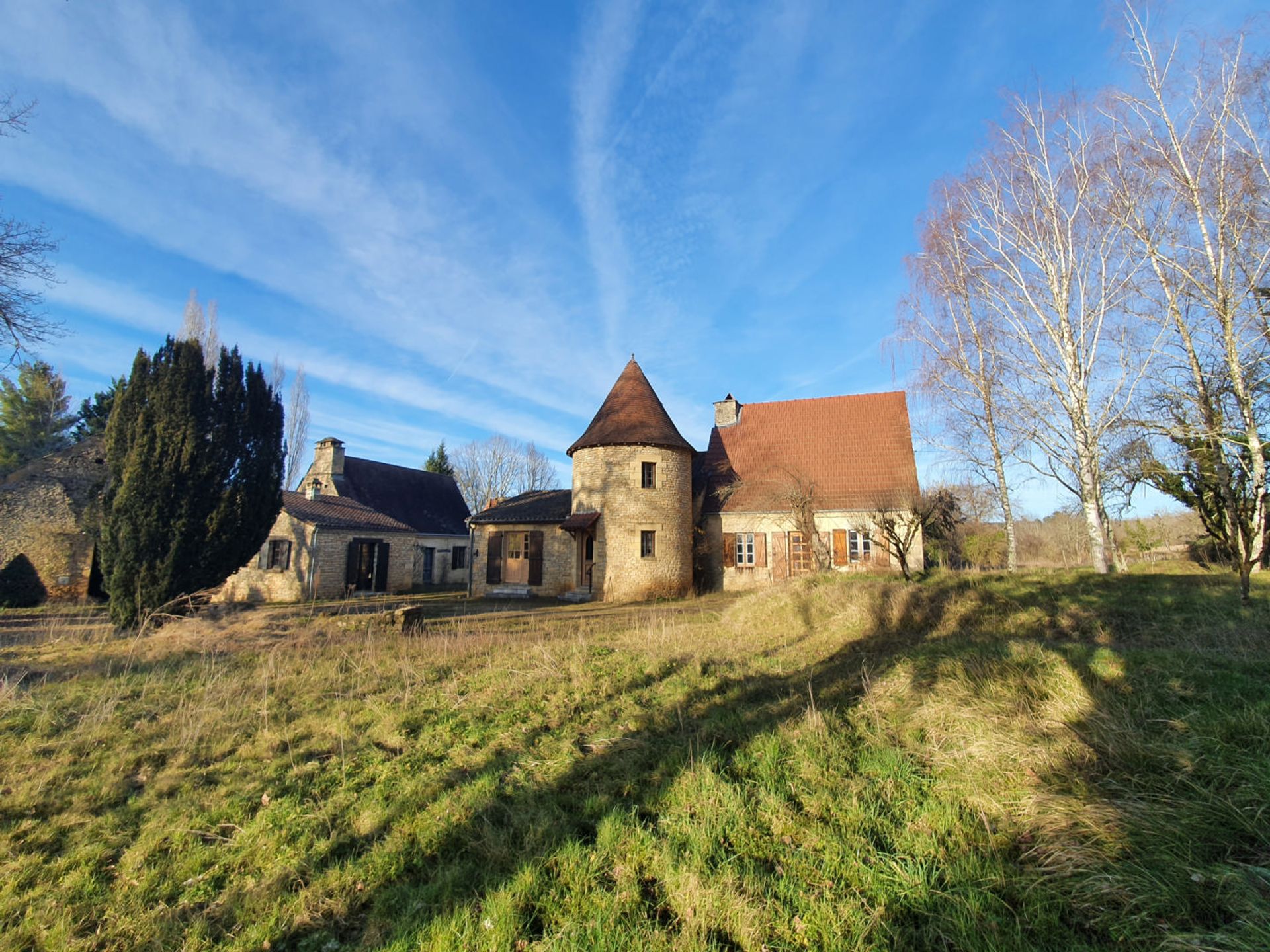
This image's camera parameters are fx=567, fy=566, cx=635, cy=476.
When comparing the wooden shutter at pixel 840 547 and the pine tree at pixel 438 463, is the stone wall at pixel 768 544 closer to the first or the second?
the wooden shutter at pixel 840 547

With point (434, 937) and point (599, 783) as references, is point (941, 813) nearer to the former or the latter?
point (599, 783)

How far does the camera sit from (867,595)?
942 cm

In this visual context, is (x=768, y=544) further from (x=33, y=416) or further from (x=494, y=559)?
(x=33, y=416)

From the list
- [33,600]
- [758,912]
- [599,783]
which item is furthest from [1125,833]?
[33,600]

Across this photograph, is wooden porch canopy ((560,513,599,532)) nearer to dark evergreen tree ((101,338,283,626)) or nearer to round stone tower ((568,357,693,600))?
round stone tower ((568,357,693,600))

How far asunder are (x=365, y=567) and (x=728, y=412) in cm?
1584

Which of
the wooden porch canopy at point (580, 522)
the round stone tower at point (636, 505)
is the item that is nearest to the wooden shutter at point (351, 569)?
the wooden porch canopy at point (580, 522)

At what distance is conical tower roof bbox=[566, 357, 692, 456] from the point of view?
19.3 m

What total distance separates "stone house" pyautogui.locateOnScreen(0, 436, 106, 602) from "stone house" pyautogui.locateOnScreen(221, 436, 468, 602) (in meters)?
4.02

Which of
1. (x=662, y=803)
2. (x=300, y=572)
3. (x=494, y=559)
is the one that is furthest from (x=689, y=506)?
(x=662, y=803)

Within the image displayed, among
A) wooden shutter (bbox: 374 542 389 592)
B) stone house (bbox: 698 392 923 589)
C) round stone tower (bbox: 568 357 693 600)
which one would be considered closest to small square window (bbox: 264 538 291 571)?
wooden shutter (bbox: 374 542 389 592)

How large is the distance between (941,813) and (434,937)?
2.92 m

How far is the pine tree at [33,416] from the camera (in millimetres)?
26062

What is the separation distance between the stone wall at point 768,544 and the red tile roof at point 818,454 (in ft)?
1.21
